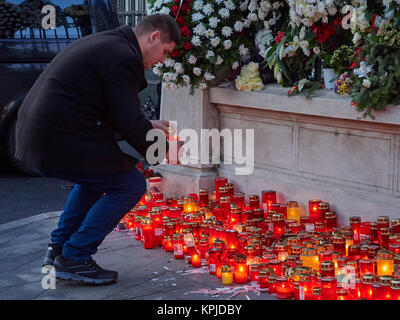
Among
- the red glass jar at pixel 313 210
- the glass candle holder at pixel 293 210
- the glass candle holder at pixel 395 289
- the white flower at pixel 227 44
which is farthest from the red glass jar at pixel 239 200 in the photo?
the glass candle holder at pixel 395 289

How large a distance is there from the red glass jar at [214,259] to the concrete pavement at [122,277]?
5cm

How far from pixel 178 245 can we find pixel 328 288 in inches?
51.7

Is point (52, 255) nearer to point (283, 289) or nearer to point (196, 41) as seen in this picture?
point (283, 289)

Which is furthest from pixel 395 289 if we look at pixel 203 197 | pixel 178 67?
pixel 178 67

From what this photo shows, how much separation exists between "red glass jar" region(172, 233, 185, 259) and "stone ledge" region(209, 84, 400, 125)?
1364mm

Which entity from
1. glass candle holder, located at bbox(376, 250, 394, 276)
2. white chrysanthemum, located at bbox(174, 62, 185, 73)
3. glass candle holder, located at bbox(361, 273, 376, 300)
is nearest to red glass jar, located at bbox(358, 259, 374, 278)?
glass candle holder, located at bbox(376, 250, 394, 276)

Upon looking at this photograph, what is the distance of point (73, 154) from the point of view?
436cm

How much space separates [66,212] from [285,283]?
1.50 meters

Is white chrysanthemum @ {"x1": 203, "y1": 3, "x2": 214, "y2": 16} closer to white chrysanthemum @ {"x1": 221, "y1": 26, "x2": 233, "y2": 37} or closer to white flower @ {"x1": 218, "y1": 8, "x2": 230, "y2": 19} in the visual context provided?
white flower @ {"x1": 218, "y1": 8, "x2": 230, "y2": 19}

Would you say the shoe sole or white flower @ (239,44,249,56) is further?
white flower @ (239,44,249,56)

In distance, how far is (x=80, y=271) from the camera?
4.64 m

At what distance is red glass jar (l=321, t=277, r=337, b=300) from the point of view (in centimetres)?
422

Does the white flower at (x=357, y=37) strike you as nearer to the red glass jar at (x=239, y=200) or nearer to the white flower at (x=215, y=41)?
the white flower at (x=215, y=41)
